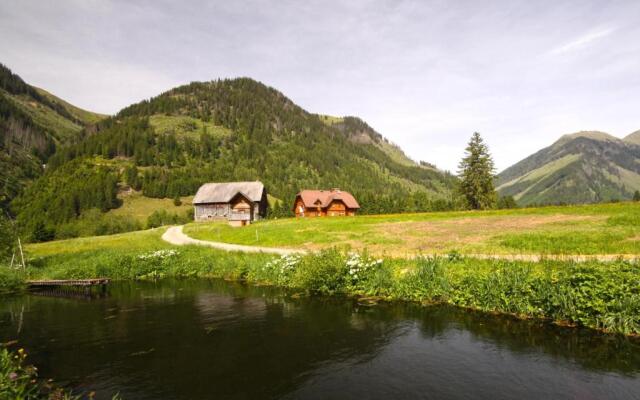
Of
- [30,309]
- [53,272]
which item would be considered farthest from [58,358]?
[53,272]

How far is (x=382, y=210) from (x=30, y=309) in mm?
96562

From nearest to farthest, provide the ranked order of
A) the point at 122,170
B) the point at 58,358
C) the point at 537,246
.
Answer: the point at 58,358 → the point at 537,246 → the point at 122,170

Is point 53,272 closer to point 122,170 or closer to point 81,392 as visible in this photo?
point 81,392

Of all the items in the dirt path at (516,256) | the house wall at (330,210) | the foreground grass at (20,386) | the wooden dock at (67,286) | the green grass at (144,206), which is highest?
the green grass at (144,206)

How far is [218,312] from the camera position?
21.0 meters

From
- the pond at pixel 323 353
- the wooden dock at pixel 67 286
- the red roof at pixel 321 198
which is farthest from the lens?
the red roof at pixel 321 198

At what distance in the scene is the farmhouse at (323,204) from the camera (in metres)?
98.2

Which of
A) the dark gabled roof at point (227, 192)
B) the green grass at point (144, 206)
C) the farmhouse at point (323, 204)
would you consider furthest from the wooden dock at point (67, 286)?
the green grass at point (144, 206)

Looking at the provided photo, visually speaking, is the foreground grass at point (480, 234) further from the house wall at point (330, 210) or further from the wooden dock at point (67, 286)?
the house wall at point (330, 210)

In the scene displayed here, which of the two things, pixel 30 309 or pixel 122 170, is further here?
pixel 122 170

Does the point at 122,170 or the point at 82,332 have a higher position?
the point at 122,170

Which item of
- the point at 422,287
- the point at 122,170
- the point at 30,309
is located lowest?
the point at 30,309

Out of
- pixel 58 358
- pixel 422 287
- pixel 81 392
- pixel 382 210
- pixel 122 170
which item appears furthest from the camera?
pixel 122 170

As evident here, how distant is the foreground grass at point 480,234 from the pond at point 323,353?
10.8m
